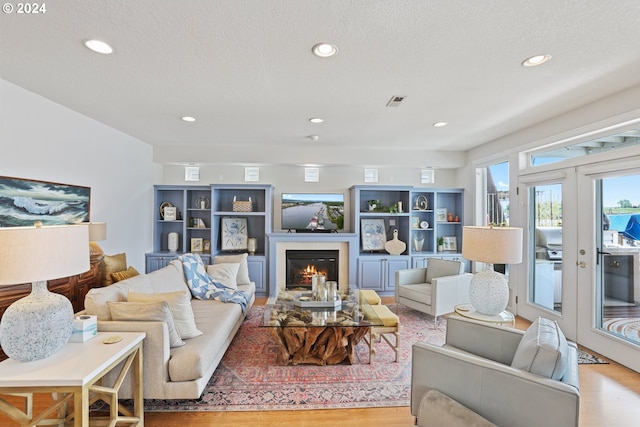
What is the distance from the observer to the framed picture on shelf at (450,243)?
5536mm

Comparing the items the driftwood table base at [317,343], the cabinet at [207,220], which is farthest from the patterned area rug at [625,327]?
the cabinet at [207,220]

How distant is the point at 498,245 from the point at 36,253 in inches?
118

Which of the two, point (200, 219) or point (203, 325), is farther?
point (200, 219)

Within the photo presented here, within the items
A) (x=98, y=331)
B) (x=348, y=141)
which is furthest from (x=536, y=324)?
(x=348, y=141)

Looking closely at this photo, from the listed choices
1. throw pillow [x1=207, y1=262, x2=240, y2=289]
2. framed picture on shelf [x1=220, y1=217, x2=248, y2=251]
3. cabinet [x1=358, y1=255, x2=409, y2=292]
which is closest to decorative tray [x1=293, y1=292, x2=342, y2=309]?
throw pillow [x1=207, y1=262, x2=240, y2=289]

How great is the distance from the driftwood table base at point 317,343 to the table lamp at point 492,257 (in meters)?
1.03

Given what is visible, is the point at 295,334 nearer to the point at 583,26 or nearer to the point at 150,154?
the point at 583,26

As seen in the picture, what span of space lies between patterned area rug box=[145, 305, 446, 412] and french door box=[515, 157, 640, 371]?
1959mm

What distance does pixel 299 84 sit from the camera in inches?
103

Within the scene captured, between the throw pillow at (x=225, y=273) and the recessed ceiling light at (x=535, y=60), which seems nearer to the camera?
the recessed ceiling light at (x=535, y=60)

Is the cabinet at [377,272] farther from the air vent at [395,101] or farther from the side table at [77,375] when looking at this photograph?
the side table at [77,375]

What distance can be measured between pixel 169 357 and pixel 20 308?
2.85 ft

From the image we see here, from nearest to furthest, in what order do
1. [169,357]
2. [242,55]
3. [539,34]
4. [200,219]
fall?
[539,34]
[169,357]
[242,55]
[200,219]

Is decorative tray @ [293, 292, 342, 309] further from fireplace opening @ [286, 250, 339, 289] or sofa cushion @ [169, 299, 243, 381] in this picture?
fireplace opening @ [286, 250, 339, 289]
